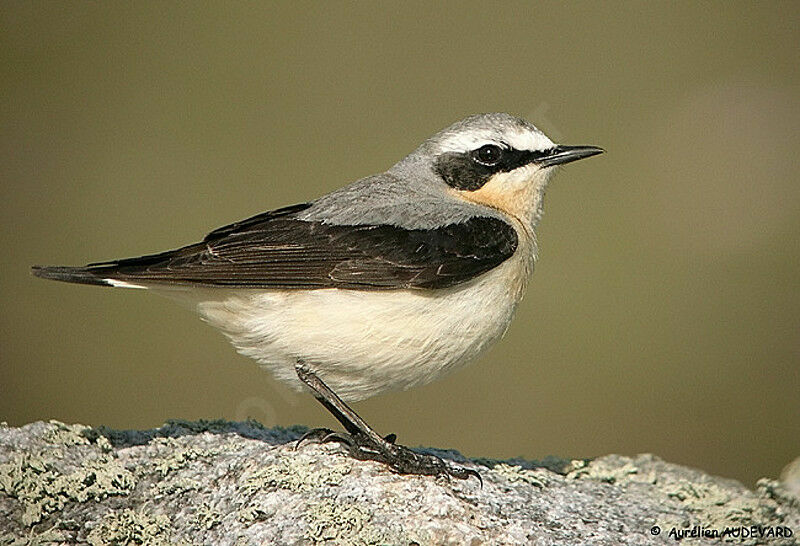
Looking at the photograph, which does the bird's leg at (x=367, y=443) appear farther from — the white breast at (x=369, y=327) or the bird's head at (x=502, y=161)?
the bird's head at (x=502, y=161)

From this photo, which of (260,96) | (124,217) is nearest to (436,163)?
(124,217)

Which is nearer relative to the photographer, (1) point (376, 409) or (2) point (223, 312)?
(2) point (223, 312)

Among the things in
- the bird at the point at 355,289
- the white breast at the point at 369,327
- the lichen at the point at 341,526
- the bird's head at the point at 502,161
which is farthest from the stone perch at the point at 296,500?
the bird's head at the point at 502,161

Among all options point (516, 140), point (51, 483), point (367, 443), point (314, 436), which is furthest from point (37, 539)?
point (516, 140)

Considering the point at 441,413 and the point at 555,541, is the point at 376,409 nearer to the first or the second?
the point at 441,413

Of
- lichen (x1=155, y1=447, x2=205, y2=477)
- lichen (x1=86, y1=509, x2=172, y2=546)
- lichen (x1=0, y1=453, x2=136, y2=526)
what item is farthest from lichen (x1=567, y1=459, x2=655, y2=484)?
lichen (x1=0, y1=453, x2=136, y2=526)

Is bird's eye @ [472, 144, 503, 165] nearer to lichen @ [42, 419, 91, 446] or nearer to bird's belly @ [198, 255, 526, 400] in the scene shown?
bird's belly @ [198, 255, 526, 400]

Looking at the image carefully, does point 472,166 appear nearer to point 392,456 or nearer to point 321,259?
point 321,259
